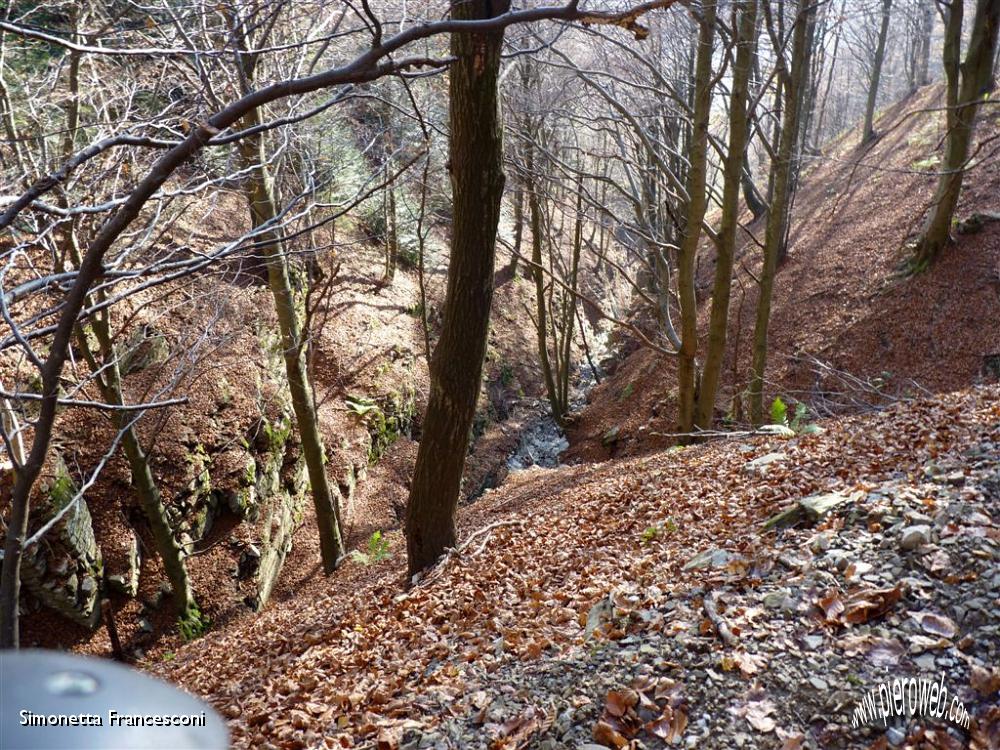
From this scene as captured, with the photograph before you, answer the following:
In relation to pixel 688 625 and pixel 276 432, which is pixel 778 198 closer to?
pixel 688 625

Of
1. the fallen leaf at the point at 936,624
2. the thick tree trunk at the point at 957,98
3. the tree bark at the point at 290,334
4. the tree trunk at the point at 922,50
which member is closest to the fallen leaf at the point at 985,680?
the fallen leaf at the point at 936,624

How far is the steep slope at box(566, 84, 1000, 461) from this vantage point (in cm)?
999

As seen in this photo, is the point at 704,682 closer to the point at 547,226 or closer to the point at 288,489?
the point at 288,489

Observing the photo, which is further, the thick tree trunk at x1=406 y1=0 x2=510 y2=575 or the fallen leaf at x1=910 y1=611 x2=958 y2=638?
the thick tree trunk at x1=406 y1=0 x2=510 y2=575

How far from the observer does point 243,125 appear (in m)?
6.83

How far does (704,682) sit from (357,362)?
429 inches

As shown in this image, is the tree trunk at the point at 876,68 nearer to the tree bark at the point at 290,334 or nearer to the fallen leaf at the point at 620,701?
the tree bark at the point at 290,334

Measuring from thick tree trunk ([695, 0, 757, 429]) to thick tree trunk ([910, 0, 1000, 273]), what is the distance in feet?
12.1

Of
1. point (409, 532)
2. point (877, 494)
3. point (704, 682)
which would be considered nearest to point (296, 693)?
point (409, 532)

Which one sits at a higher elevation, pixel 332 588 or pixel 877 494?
pixel 877 494

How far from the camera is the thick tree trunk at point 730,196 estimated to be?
300 inches

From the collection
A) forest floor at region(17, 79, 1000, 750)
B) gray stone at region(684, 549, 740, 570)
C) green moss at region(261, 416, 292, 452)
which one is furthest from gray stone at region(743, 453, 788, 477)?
green moss at region(261, 416, 292, 452)

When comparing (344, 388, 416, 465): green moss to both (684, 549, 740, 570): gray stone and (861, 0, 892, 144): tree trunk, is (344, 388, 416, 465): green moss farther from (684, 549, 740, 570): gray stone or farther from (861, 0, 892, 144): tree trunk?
(861, 0, 892, 144): tree trunk

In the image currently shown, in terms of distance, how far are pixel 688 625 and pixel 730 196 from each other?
631 cm
